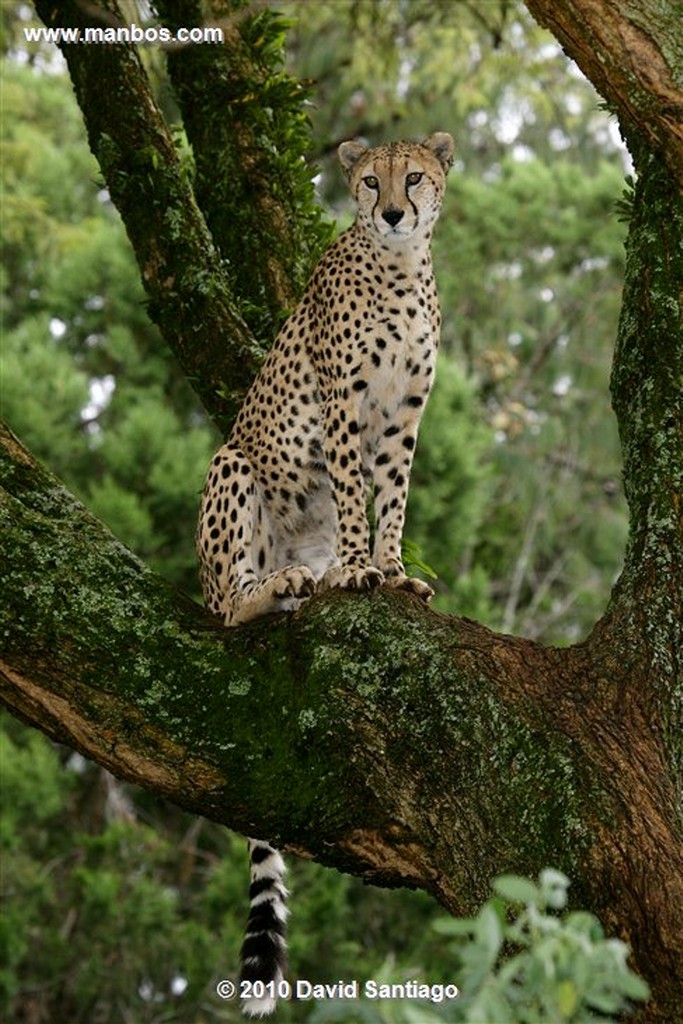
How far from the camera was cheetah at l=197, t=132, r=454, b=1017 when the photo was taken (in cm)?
592

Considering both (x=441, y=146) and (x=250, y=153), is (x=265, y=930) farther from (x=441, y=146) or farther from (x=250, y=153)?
(x=250, y=153)

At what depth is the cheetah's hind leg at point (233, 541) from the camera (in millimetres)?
5695

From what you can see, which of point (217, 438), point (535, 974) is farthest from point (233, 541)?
point (217, 438)

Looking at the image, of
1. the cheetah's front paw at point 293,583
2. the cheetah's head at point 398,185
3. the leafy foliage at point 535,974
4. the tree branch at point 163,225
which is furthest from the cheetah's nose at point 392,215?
the leafy foliage at point 535,974

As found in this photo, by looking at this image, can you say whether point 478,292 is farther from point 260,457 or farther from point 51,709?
point 51,709

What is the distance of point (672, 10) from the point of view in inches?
205

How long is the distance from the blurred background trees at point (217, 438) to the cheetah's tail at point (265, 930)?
13.0 feet

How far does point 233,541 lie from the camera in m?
5.96

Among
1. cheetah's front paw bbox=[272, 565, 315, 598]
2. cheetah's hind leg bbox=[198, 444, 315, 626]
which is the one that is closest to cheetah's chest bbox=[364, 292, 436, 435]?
cheetah's hind leg bbox=[198, 444, 315, 626]

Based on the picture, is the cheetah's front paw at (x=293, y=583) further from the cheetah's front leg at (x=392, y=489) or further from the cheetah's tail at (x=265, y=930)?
the cheetah's tail at (x=265, y=930)

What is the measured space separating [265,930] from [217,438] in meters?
9.65

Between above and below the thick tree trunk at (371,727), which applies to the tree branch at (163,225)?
above

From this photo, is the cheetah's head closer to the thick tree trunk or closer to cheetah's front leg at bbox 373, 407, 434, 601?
cheetah's front leg at bbox 373, 407, 434, 601

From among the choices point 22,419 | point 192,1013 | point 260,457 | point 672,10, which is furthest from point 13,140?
point 672,10
